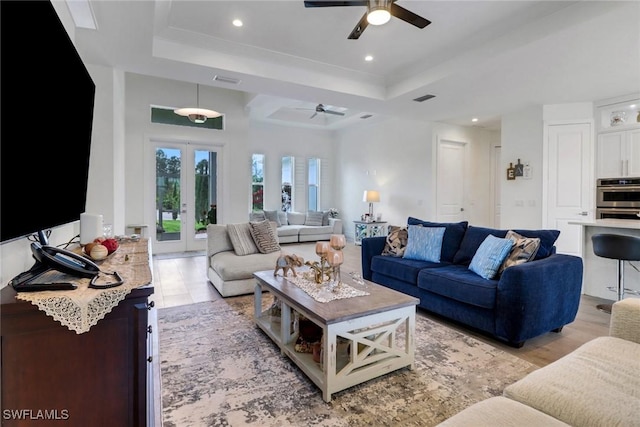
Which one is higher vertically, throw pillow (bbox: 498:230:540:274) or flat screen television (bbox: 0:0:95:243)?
flat screen television (bbox: 0:0:95:243)

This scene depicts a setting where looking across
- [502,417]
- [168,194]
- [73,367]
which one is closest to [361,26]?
[502,417]

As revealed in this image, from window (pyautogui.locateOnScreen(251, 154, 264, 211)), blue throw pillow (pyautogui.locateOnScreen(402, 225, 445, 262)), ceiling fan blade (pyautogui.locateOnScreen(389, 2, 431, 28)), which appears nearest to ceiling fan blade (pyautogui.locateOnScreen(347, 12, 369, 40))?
ceiling fan blade (pyautogui.locateOnScreen(389, 2, 431, 28))

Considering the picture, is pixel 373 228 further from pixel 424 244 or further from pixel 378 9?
pixel 378 9

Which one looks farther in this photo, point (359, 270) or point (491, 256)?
point (359, 270)

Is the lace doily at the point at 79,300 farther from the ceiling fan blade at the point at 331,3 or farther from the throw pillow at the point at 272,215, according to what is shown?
the throw pillow at the point at 272,215

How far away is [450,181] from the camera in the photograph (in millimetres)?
6797

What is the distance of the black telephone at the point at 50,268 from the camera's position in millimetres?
1115

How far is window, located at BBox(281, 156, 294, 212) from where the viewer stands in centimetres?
876

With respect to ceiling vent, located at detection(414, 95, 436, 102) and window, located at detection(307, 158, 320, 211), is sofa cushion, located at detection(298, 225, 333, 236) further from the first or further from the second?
ceiling vent, located at detection(414, 95, 436, 102)

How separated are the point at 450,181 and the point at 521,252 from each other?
14.4 ft

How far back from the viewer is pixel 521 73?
3910 mm

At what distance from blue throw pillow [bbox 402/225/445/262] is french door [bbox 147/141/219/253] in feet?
15.4

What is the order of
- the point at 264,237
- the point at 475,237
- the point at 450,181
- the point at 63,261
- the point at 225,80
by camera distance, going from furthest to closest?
the point at 450,181
the point at 264,237
the point at 225,80
the point at 475,237
the point at 63,261

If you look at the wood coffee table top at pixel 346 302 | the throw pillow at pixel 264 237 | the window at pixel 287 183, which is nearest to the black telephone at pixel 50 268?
the wood coffee table top at pixel 346 302
